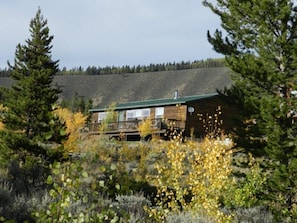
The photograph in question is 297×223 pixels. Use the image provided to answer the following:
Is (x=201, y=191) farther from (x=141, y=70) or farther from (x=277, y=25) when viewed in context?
(x=141, y=70)

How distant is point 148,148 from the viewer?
33.2 metres

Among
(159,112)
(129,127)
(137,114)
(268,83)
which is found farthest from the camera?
(137,114)

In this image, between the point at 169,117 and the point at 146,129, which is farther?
the point at 169,117

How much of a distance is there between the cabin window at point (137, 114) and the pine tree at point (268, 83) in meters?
27.1

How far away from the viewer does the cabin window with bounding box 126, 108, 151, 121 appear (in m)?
43.4

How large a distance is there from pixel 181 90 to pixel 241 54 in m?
100

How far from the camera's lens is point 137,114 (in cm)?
4447

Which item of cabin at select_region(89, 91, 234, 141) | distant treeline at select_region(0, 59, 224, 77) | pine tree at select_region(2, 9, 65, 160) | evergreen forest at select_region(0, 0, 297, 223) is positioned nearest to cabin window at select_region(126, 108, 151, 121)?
cabin at select_region(89, 91, 234, 141)

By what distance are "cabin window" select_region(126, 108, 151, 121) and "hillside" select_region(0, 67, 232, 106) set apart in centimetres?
6369

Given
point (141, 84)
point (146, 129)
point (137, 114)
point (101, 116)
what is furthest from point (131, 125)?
point (141, 84)

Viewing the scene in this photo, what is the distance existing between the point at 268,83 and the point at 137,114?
3028cm

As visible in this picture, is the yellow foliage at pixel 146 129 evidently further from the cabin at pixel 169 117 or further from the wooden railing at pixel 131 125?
the wooden railing at pixel 131 125

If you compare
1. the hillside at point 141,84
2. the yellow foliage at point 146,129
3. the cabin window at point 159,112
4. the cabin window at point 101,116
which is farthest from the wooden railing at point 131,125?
the hillside at point 141,84

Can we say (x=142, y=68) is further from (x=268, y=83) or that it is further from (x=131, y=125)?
(x=268, y=83)
